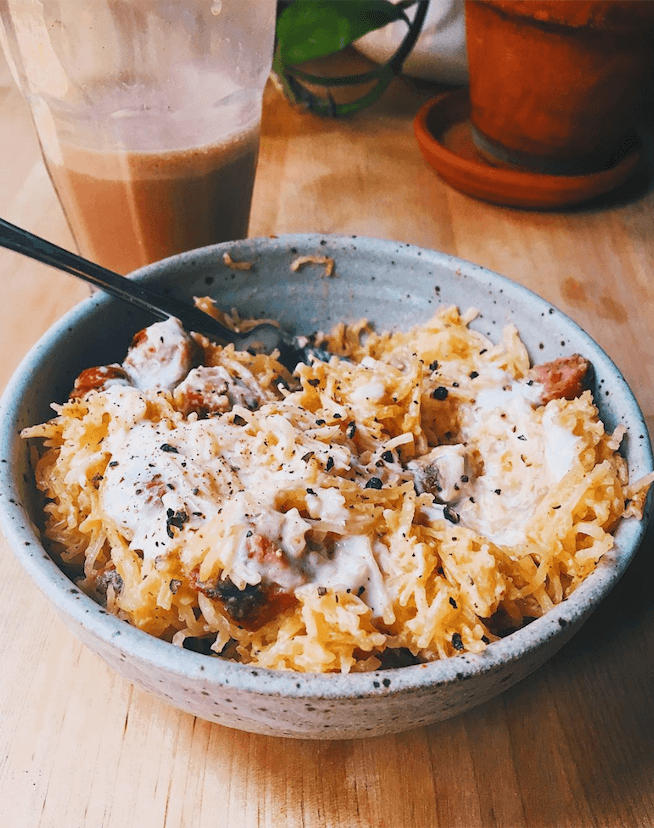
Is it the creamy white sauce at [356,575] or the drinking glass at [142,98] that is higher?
the drinking glass at [142,98]

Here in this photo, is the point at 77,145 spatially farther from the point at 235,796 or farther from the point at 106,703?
the point at 235,796

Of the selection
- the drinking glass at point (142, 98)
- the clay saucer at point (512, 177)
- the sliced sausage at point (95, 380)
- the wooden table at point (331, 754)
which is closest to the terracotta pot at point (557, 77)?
the clay saucer at point (512, 177)

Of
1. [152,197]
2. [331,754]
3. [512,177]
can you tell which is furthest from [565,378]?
[512,177]

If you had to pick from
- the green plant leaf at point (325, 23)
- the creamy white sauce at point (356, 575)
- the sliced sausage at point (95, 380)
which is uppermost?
the green plant leaf at point (325, 23)

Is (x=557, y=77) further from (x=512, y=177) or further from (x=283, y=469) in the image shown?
(x=283, y=469)

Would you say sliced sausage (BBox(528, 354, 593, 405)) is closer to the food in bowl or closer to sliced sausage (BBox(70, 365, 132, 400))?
the food in bowl

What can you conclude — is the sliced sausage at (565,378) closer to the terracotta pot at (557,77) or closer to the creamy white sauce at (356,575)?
the creamy white sauce at (356,575)

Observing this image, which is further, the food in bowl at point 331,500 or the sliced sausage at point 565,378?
the sliced sausage at point 565,378

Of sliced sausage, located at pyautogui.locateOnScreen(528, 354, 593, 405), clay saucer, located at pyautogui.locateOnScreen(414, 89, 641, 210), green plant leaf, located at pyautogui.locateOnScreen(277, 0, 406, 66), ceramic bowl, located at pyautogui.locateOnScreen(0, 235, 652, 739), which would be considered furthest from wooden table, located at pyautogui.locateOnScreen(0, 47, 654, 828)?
green plant leaf, located at pyautogui.locateOnScreen(277, 0, 406, 66)
